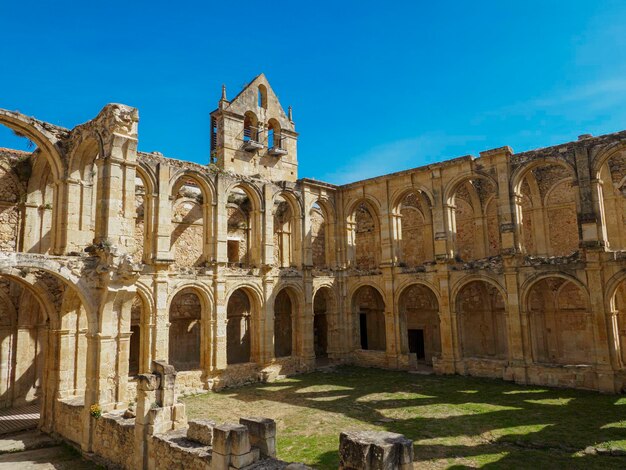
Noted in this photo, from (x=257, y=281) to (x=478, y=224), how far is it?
39.9 feet

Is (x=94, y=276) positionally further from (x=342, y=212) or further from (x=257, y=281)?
(x=342, y=212)

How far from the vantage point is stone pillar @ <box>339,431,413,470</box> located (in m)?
5.68

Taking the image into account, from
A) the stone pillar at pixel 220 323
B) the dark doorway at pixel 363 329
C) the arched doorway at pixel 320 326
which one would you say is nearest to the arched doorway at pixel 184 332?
the stone pillar at pixel 220 323

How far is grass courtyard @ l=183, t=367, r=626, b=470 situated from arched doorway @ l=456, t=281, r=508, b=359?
15.9 feet

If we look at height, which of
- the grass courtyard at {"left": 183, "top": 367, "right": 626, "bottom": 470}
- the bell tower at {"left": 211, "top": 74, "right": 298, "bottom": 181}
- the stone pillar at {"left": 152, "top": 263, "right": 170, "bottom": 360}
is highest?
the bell tower at {"left": 211, "top": 74, "right": 298, "bottom": 181}

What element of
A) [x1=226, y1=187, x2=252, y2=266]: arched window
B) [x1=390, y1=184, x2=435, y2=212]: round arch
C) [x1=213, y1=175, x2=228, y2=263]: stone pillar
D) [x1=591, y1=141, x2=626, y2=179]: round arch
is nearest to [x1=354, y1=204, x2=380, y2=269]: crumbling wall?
[x1=390, y1=184, x2=435, y2=212]: round arch

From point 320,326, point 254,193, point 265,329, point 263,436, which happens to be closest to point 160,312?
point 265,329

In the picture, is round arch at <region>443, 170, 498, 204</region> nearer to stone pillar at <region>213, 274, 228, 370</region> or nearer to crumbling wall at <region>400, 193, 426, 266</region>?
crumbling wall at <region>400, 193, 426, 266</region>

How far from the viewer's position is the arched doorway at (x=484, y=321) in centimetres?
2336

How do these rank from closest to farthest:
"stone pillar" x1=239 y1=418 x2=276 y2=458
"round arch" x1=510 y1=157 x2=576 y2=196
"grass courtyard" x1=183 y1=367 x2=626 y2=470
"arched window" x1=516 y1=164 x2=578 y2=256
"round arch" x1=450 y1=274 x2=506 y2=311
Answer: "stone pillar" x1=239 y1=418 x2=276 y2=458 < "grass courtyard" x1=183 y1=367 x2=626 y2=470 < "round arch" x1=510 y1=157 x2=576 y2=196 < "round arch" x1=450 y1=274 x2=506 y2=311 < "arched window" x1=516 y1=164 x2=578 y2=256

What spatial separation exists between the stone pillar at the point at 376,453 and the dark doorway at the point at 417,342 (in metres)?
21.3

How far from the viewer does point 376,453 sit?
5.70m

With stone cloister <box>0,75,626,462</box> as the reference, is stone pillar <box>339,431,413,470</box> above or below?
below

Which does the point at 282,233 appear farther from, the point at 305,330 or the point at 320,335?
the point at 320,335
